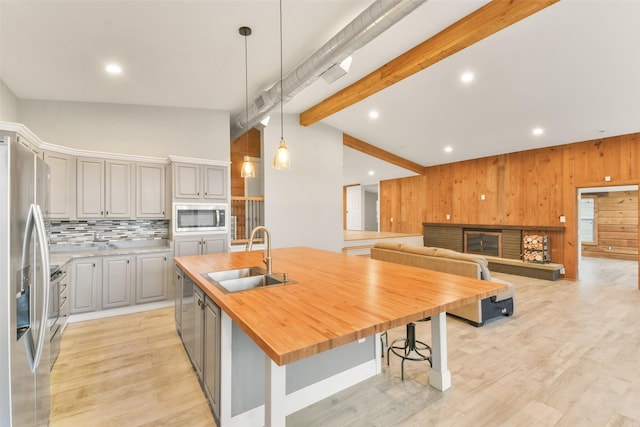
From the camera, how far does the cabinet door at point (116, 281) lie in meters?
3.77

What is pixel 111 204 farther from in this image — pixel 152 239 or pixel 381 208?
pixel 381 208

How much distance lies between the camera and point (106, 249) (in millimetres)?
4074

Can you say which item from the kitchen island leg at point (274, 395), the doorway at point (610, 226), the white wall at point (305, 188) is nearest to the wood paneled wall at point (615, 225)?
the doorway at point (610, 226)

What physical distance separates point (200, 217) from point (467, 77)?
4387mm

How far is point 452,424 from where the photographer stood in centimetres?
191

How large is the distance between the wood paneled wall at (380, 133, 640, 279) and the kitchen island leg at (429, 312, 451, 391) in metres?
5.61

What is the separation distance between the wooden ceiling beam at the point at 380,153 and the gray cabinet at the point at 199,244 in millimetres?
3989

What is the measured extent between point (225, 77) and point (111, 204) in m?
2.28

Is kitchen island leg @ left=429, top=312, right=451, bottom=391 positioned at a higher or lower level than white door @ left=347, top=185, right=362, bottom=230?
lower

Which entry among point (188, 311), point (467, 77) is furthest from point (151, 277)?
point (467, 77)

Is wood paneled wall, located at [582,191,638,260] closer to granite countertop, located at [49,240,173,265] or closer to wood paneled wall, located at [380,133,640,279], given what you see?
wood paneled wall, located at [380,133,640,279]

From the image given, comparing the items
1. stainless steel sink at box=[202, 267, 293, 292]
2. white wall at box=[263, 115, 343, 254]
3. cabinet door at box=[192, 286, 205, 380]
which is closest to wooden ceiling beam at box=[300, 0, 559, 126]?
white wall at box=[263, 115, 343, 254]

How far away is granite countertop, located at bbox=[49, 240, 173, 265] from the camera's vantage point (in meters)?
3.59

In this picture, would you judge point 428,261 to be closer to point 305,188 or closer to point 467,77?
point 467,77
